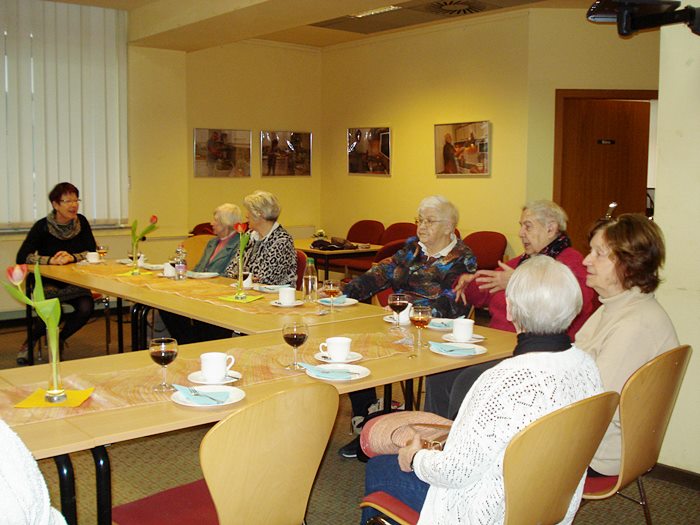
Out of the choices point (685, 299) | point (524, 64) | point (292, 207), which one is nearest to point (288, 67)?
point (292, 207)

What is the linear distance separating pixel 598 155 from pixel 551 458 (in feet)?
21.8

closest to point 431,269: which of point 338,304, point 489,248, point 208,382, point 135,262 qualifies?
point 338,304

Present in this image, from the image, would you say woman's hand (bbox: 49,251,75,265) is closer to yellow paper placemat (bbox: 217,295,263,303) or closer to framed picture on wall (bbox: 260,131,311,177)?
yellow paper placemat (bbox: 217,295,263,303)

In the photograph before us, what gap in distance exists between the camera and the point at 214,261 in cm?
547

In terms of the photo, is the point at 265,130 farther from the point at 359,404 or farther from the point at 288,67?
the point at 359,404

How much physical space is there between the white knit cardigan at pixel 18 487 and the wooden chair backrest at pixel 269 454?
0.40 metres

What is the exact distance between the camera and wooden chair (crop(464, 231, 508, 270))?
24.8ft

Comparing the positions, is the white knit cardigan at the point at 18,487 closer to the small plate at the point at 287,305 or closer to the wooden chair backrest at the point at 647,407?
the wooden chair backrest at the point at 647,407

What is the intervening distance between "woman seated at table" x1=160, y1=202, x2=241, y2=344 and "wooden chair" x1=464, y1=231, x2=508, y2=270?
2.93 m

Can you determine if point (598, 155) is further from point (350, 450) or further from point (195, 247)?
point (350, 450)

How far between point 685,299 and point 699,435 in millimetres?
651

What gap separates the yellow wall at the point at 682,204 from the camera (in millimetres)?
3564

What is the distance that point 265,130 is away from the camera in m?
9.53

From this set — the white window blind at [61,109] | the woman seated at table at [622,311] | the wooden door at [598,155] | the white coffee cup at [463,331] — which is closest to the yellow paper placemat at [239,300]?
the white coffee cup at [463,331]
